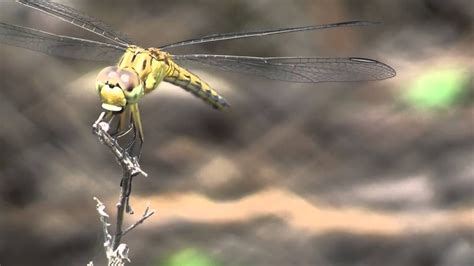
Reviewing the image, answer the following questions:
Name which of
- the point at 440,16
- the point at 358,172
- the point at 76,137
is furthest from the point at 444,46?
the point at 76,137

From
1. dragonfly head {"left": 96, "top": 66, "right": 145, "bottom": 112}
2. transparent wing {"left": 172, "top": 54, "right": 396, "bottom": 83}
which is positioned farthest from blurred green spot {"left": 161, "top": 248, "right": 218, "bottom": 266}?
dragonfly head {"left": 96, "top": 66, "right": 145, "bottom": 112}

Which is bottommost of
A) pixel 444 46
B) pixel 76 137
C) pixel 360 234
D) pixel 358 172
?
pixel 360 234

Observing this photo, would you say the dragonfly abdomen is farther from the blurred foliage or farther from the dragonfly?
the blurred foliage

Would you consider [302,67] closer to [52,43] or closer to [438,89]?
[52,43]

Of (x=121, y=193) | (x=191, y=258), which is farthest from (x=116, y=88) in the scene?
(x=191, y=258)

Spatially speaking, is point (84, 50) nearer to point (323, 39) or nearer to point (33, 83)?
point (33, 83)
